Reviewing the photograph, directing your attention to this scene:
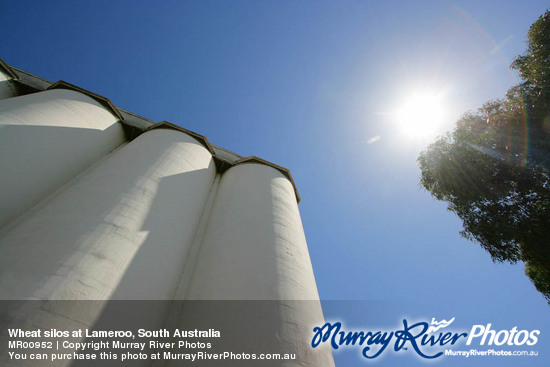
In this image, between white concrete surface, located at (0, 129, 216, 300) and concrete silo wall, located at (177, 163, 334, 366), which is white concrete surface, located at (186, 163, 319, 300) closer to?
concrete silo wall, located at (177, 163, 334, 366)

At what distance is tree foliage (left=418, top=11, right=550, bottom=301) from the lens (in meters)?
8.24

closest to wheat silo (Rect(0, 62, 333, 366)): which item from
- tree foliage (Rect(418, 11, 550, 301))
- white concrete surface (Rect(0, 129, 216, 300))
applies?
white concrete surface (Rect(0, 129, 216, 300))

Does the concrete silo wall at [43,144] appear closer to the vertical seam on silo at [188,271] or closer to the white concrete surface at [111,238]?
the white concrete surface at [111,238]

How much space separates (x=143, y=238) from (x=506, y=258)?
1152 centimetres

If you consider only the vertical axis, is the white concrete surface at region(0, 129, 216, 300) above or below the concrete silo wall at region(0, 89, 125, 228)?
below

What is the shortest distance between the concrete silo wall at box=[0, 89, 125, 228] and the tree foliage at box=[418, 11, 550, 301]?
42.2 ft

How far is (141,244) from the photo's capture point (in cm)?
400

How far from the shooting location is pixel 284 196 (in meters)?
7.20

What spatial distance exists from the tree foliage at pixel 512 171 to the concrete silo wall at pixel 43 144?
1285 cm

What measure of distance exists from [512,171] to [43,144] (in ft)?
46.0

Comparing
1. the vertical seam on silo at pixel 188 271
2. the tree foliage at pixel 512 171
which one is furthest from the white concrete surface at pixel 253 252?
the tree foliage at pixel 512 171

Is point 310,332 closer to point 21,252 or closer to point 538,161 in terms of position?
point 21,252

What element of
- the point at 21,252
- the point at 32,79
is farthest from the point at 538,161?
the point at 32,79

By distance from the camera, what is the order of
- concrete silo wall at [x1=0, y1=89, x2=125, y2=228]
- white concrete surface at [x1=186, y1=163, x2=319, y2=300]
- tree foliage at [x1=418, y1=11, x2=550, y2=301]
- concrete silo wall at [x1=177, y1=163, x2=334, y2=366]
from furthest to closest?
1. tree foliage at [x1=418, y1=11, x2=550, y2=301]
2. concrete silo wall at [x1=0, y1=89, x2=125, y2=228]
3. white concrete surface at [x1=186, y1=163, x2=319, y2=300]
4. concrete silo wall at [x1=177, y1=163, x2=334, y2=366]
